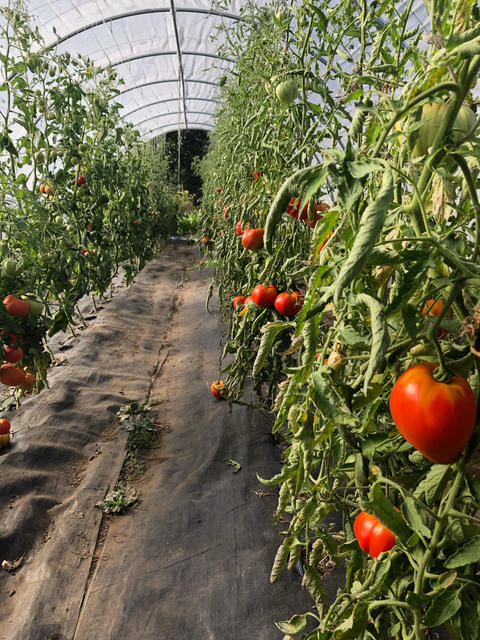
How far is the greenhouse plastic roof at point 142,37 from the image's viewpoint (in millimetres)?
4160

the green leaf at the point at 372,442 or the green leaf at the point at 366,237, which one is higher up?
the green leaf at the point at 366,237

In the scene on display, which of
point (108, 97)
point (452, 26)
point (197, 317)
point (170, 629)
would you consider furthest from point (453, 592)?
point (197, 317)

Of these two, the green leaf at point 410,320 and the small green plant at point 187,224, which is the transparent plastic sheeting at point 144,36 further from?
the small green plant at point 187,224

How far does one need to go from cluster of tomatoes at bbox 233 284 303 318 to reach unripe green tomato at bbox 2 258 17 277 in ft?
2.94

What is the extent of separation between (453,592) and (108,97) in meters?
3.34

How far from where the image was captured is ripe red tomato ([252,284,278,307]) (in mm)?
1319

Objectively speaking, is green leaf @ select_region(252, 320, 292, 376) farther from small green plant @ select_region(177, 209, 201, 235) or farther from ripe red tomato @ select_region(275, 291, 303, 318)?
small green plant @ select_region(177, 209, 201, 235)

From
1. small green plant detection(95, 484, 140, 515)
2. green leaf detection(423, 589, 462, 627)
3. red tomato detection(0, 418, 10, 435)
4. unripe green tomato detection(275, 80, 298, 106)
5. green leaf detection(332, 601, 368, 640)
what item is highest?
unripe green tomato detection(275, 80, 298, 106)

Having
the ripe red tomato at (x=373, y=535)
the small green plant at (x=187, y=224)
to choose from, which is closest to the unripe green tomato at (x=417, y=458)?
the ripe red tomato at (x=373, y=535)

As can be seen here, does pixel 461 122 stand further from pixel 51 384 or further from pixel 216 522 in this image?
pixel 51 384

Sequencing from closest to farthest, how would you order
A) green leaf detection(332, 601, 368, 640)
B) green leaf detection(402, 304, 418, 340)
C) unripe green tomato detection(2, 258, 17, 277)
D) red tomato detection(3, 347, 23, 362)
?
1. green leaf detection(402, 304, 418, 340)
2. green leaf detection(332, 601, 368, 640)
3. unripe green tomato detection(2, 258, 17, 277)
4. red tomato detection(3, 347, 23, 362)

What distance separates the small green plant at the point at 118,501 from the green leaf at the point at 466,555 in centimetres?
156

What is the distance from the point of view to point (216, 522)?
1625 millimetres

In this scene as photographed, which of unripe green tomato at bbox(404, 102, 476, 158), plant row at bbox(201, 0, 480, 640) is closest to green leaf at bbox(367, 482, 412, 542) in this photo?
plant row at bbox(201, 0, 480, 640)
